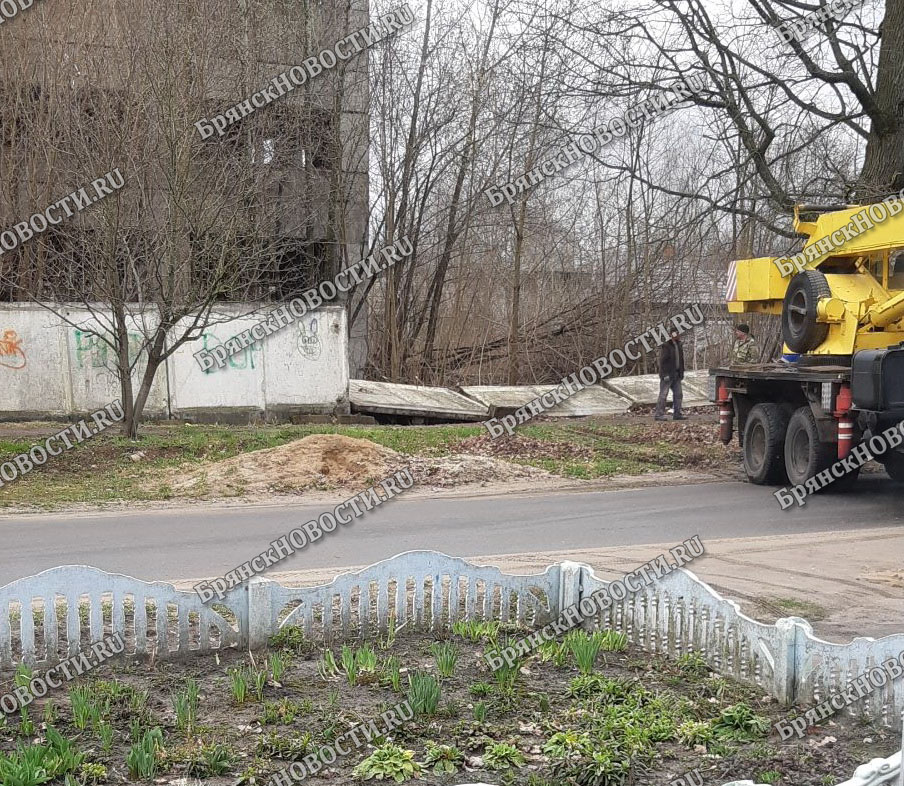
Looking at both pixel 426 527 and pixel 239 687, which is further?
pixel 426 527

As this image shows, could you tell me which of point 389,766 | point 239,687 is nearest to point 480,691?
point 389,766

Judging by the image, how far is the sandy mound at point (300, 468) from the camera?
13719mm

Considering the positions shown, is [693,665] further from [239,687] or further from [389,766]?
[239,687]

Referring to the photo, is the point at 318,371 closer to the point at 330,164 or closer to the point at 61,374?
the point at 61,374

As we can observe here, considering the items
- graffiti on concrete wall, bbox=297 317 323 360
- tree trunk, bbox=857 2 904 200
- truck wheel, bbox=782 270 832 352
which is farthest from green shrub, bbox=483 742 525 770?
graffiti on concrete wall, bbox=297 317 323 360

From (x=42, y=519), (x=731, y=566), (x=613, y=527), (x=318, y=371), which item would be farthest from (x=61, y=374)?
(x=731, y=566)

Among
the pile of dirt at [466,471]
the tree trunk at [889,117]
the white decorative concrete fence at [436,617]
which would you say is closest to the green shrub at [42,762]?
the white decorative concrete fence at [436,617]

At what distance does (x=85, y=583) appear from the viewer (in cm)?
557

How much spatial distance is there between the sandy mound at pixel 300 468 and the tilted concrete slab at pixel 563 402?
7955 mm

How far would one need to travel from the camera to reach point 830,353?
43.8ft

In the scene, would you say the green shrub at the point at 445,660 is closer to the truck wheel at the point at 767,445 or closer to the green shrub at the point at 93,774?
the green shrub at the point at 93,774

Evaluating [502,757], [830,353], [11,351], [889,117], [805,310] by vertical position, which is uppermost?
[889,117]

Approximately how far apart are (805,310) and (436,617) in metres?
8.97

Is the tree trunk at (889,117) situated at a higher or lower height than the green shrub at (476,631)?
higher
